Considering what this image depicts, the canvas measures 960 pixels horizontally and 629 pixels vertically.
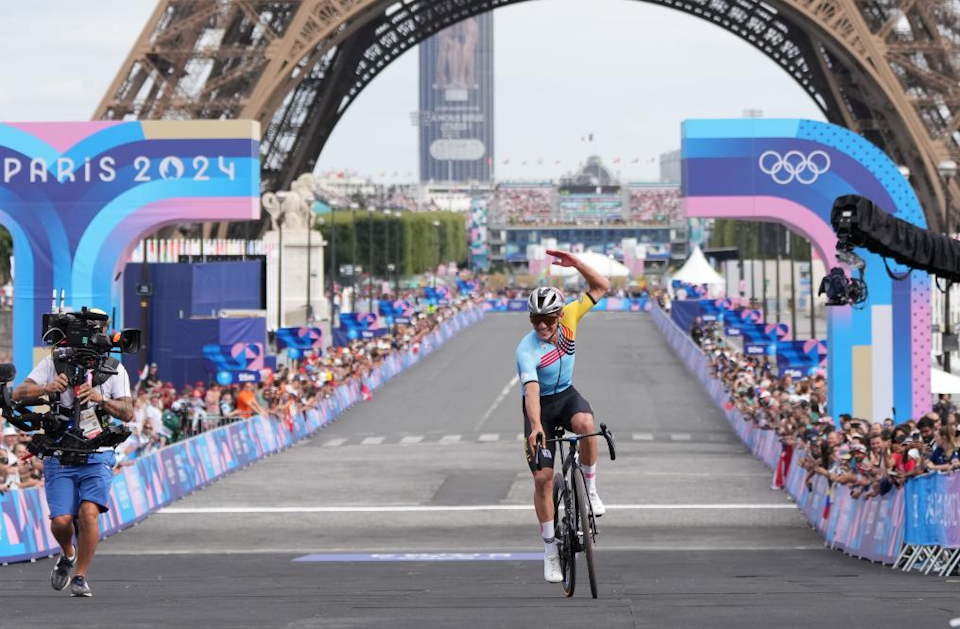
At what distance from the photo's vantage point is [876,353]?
101 ft

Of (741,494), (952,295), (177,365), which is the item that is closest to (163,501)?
(741,494)

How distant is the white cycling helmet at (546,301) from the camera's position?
11000mm

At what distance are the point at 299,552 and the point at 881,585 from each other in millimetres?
8393

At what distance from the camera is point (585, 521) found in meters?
10.8

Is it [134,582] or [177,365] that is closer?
[134,582]

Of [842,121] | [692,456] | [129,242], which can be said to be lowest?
[692,456]

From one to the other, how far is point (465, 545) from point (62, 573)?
9704 mm

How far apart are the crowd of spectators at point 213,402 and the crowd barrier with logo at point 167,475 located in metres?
0.25

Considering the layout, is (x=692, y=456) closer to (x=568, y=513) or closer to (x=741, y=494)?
(x=741, y=494)

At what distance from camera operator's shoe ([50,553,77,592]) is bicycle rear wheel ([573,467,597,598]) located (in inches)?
131

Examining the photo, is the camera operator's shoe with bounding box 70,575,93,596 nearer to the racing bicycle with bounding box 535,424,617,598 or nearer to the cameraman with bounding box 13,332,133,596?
the cameraman with bounding box 13,332,133,596

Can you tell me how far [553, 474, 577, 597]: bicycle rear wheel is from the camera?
11180mm

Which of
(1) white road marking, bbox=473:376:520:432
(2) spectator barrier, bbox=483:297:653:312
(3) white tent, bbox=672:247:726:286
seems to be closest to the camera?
(1) white road marking, bbox=473:376:520:432

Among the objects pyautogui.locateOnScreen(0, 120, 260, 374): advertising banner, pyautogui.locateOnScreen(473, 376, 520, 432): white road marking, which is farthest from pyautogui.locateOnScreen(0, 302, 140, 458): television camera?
pyautogui.locateOnScreen(473, 376, 520, 432): white road marking
